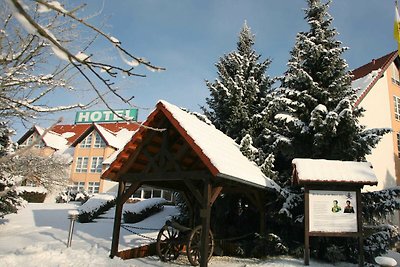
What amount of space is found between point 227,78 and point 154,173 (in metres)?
10.1

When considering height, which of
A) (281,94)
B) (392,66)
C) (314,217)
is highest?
(392,66)

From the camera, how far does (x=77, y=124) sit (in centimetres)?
5762

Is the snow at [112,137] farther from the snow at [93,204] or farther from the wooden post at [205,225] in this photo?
the wooden post at [205,225]

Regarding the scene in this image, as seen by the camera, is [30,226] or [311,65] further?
[30,226]

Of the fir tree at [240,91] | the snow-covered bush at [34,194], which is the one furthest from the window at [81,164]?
the fir tree at [240,91]

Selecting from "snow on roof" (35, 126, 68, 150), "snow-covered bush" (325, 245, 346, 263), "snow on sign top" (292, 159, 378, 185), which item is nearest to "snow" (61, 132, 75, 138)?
"snow on roof" (35, 126, 68, 150)

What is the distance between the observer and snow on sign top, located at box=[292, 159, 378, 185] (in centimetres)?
1059

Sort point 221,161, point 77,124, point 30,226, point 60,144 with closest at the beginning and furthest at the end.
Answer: point 221,161, point 30,226, point 60,144, point 77,124

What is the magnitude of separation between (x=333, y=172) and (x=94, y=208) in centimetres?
1502

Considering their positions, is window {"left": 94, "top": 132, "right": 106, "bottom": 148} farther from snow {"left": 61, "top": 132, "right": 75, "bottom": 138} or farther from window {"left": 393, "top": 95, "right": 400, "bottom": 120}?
window {"left": 393, "top": 95, "right": 400, "bottom": 120}

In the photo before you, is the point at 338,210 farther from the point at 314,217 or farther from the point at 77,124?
the point at 77,124

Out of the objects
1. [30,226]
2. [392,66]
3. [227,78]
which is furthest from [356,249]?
[392,66]

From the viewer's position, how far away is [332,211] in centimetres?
1075

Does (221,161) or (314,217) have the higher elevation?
(221,161)
